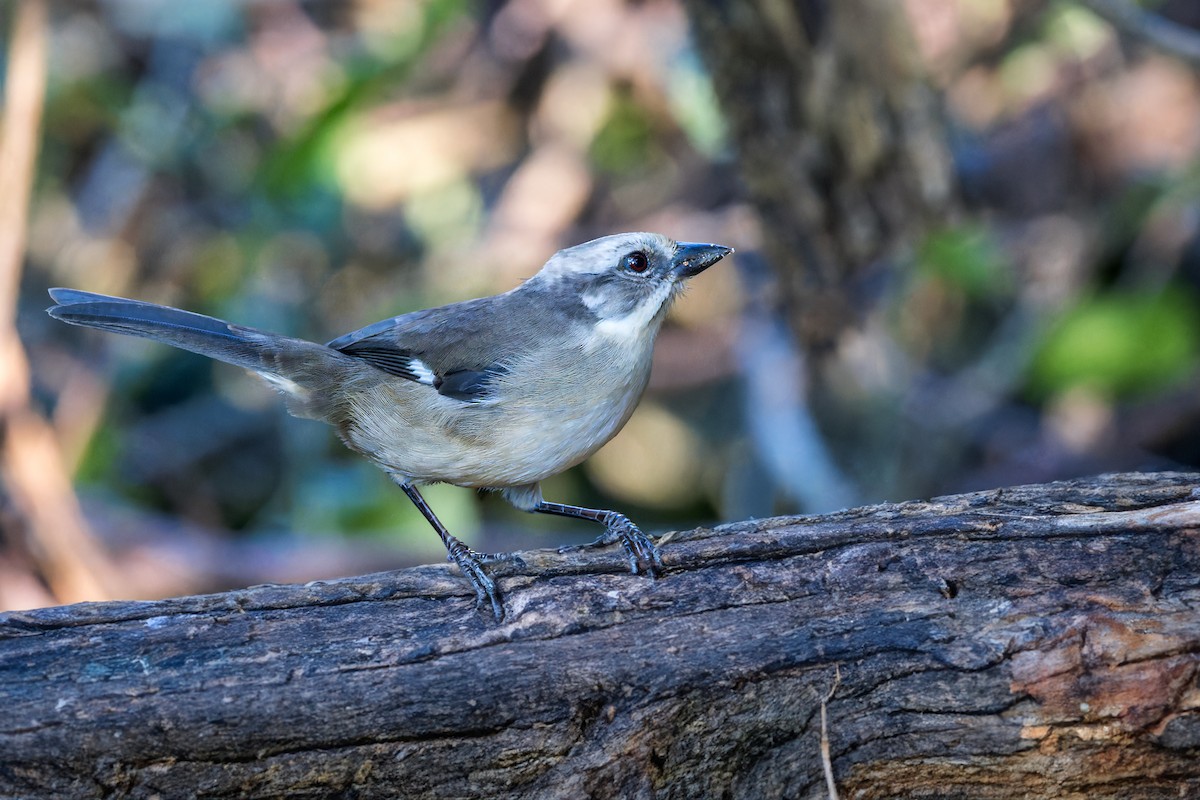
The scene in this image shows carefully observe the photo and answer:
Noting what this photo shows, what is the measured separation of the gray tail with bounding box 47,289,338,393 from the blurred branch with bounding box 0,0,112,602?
6.06ft

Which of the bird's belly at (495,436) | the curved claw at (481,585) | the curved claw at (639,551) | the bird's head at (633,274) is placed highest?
the bird's head at (633,274)

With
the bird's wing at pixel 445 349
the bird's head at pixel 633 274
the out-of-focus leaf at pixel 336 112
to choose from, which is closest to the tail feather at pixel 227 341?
the bird's wing at pixel 445 349

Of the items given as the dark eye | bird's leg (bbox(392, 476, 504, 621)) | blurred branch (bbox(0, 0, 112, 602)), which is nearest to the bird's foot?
bird's leg (bbox(392, 476, 504, 621))

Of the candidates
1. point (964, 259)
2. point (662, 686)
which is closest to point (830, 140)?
point (964, 259)

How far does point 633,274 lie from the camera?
438 centimetres

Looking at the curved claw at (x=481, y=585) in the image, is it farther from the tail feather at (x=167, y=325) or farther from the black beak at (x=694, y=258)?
the black beak at (x=694, y=258)

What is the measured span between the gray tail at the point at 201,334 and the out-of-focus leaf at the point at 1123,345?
439 centimetres

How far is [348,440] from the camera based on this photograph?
441 centimetres

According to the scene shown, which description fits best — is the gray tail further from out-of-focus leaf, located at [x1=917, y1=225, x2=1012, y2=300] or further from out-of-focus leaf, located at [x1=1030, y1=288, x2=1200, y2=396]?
out-of-focus leaf, located at [x1=1030, y1=288, x2=1200, y2=396]

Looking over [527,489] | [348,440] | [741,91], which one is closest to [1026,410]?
[741,91]

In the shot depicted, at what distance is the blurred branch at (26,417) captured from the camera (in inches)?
225

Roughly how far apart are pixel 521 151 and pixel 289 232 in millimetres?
2367

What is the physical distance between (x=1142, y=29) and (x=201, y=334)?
13.8 feet

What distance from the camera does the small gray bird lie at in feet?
12.9
